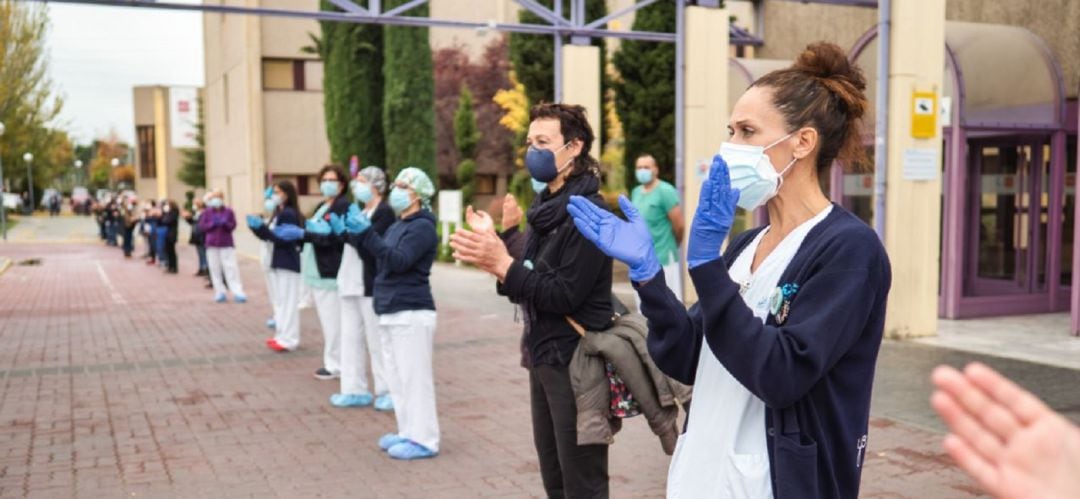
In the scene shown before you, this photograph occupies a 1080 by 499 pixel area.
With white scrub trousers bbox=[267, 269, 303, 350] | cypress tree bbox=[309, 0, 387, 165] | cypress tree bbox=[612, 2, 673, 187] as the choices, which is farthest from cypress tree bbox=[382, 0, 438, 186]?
white scrub trousers bbox=[267, 269, 303, 350]

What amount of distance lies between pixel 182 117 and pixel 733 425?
60.4 m

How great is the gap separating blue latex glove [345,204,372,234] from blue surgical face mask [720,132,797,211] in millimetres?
3663

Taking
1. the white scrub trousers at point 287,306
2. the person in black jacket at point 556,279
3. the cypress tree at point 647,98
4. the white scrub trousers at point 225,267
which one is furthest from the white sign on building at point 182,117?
the person in black jacket at point 556,279

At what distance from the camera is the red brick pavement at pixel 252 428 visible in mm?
5539

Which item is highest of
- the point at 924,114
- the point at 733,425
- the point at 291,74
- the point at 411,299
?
the point at 291,74

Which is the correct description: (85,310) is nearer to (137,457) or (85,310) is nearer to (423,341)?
(137,457)

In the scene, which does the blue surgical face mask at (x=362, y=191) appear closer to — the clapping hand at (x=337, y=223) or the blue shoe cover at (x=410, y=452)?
the clapping hand at (x=337, y=223)

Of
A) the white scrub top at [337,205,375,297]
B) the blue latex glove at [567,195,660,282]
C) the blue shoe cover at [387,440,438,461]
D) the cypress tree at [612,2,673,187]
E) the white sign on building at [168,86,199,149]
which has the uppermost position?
the white sign on building at [168,86,199,149]

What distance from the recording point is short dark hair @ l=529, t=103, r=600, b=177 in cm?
399

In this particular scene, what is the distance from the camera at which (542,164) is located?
3.92m

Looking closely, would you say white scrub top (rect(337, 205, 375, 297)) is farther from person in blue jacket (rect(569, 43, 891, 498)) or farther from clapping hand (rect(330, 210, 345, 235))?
person in blue jacket (rect(569, 43, 891, 498))

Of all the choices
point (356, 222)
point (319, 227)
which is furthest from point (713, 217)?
point (319, 227)

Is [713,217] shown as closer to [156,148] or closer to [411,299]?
[411,299]

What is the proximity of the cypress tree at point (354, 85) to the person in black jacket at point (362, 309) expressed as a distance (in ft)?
81.4
